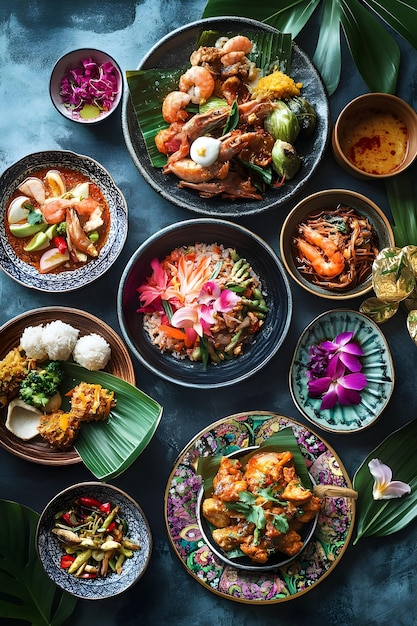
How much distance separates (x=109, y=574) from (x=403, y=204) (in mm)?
2459

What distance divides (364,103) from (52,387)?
220 centimetres

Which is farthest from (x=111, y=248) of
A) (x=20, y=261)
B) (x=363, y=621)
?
(x=363, y=621)

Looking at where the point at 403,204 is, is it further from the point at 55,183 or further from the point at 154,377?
the point at 55,183

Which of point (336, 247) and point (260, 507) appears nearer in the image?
point (260, 507)

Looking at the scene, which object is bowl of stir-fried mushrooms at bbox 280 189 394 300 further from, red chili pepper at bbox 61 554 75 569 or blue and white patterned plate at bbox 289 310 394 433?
red chili pepper at bbox 61 554 75 569

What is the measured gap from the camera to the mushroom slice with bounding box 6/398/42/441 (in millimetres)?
3266

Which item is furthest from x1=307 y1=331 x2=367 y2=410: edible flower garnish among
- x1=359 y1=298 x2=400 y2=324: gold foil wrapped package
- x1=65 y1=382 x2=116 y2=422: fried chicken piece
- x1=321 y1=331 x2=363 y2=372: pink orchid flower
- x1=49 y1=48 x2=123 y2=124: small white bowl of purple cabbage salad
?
x1=49 y1=48 x2=123 y2=124: small white bowl of purple cabbage salad

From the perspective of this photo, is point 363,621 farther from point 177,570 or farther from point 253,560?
point 177,570

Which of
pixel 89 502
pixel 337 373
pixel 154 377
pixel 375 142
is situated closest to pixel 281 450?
pixel 337 373

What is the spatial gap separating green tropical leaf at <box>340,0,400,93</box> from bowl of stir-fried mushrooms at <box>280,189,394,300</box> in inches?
25.6

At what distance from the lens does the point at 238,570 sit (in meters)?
3.31

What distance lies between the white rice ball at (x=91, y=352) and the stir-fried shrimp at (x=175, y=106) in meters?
1.20

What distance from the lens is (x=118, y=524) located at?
11.0 feet

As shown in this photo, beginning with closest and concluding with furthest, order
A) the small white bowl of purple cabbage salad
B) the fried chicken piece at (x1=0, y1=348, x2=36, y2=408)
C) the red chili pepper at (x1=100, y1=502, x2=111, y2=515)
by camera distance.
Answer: the fried chicken piece at (x1=0, y1=348, x2=36, y2=408) < the red chili pepper at (x1=100, y1=502, x2=111, y2=515) < the small white bowl of purple cabbage salad
